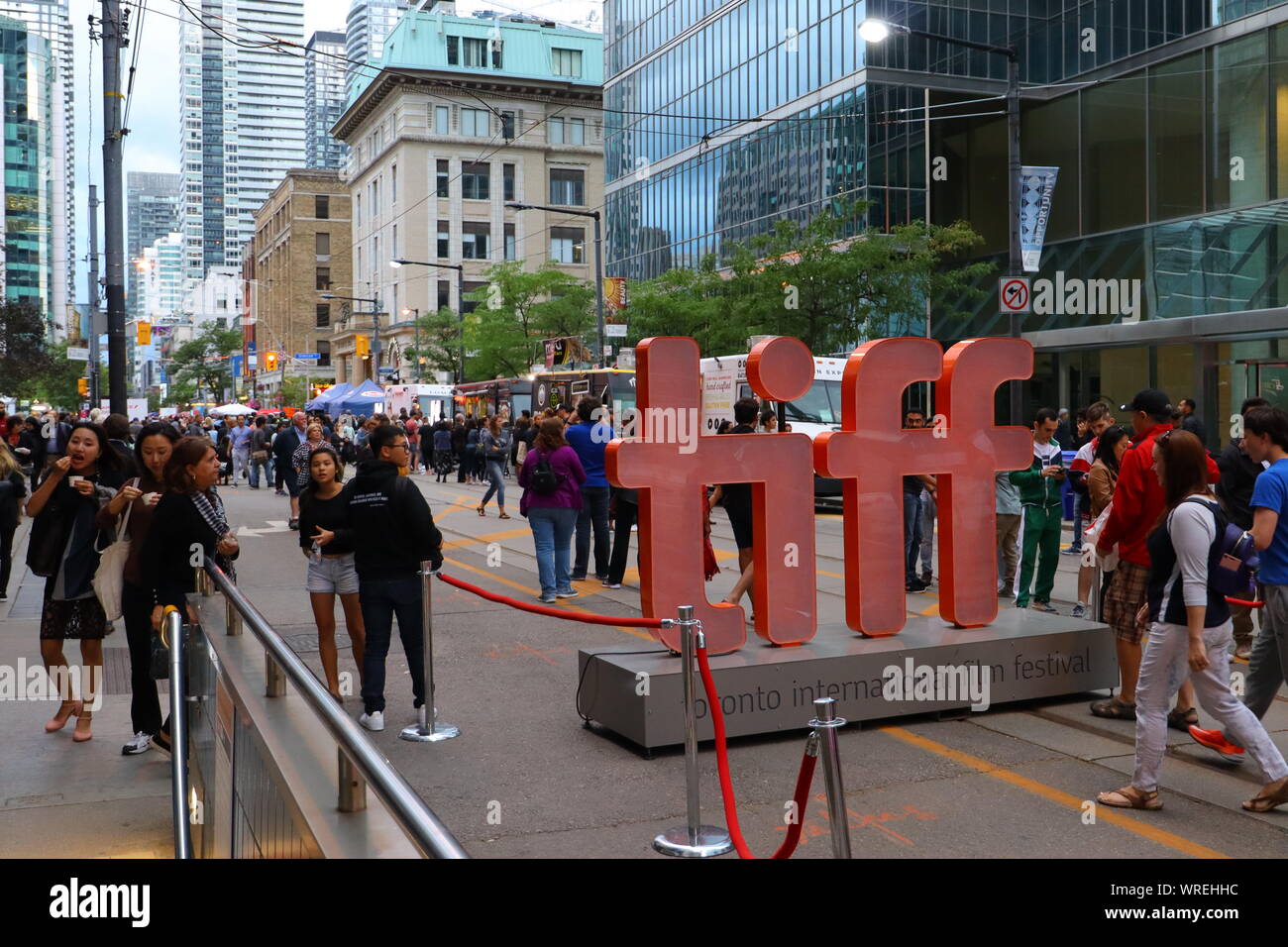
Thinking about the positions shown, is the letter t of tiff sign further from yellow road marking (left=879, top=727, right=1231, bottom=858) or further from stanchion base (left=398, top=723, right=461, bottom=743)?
stanchion base (left=398, top=723, right=461, bottom=743)

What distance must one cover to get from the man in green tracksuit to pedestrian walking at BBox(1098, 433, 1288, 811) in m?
5.54

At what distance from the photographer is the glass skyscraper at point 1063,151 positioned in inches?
1080

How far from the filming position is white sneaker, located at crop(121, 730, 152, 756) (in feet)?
23.8

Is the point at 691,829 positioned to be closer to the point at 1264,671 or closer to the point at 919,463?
the point at 1264,671

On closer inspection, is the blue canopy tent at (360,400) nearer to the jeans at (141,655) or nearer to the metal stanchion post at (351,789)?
the jeans at (141,655)

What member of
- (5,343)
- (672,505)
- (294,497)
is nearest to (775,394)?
(672,505)

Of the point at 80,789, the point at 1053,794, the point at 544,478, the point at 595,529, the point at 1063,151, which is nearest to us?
the point at 1053,794

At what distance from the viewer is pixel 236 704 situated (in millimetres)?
4234

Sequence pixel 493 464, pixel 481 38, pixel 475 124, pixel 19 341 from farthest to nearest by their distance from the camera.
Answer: pixel 475 124 → pixel 481 38 → pixel 19 341 → pixel 493 464

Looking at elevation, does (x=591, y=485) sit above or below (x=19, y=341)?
below

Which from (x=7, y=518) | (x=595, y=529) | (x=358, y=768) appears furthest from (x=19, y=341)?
(x=358, y=768)

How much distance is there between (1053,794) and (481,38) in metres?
81.7

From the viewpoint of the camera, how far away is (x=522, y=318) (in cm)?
5088
